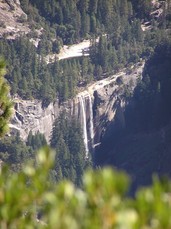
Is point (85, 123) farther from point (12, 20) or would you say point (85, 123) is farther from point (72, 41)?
point (12, 20)

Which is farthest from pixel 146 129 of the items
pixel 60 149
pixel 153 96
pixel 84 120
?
pixel 60 149

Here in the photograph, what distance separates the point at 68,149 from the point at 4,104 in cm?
7106

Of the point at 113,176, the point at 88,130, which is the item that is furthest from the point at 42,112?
the point at 113,176

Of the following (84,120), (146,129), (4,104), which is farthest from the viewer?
(84,120)

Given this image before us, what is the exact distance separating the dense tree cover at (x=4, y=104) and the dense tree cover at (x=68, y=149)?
61.6 metres

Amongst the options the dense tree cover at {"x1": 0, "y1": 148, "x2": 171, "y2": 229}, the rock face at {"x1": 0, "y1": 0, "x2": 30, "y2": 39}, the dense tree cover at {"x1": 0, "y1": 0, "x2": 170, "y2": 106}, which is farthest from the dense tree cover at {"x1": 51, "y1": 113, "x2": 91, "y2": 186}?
the dense tree cover at {"x1": 0, "y1": 148, "x2": 171, "y2": 229}

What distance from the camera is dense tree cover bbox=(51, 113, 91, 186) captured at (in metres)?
80.9

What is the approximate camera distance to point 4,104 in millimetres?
16016

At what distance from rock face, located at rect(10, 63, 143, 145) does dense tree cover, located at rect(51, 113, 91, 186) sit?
4.27 ft

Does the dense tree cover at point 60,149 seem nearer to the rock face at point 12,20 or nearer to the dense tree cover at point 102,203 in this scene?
the rock face at point 12,20

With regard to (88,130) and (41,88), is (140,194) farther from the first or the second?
(88,130)

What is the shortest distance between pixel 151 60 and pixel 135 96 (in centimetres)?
544

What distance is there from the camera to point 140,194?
12.9 ft

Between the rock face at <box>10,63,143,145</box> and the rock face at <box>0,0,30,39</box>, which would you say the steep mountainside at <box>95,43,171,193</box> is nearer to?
the rock face at <box>10,63,143,145</box>
